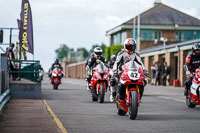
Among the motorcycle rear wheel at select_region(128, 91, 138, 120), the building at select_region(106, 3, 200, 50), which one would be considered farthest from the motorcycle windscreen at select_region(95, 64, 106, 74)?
the building at select_region(106, 3, 200, 50)

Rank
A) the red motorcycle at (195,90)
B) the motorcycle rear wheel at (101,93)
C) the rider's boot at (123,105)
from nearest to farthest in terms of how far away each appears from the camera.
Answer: the rider's boot at (123,105), the red motorcycle at (195,90), the motorcycle rear wheel at (101,93)

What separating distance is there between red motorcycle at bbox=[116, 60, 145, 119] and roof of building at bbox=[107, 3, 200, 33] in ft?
221

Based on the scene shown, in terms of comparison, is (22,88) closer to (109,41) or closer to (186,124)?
(186,124)

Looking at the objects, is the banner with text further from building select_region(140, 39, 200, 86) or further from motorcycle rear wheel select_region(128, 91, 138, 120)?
building select_region(140, 39, 200, 86)

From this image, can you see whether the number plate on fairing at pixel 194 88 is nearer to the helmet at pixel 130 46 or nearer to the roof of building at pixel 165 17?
the helmet at pixel 130 46

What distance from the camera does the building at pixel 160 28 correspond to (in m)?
77.8

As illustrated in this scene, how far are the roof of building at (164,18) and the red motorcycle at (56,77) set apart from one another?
51.1 m

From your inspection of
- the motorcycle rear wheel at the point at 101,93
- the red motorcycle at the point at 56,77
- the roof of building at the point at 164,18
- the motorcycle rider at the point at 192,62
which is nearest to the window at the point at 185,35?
the roof of building at the point at 164,18

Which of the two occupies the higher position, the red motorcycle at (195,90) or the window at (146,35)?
the window at (146,35)

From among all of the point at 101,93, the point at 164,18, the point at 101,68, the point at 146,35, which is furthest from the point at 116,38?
the point at 101,93

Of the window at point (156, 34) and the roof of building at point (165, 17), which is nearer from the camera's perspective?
the window at point (156, 34)

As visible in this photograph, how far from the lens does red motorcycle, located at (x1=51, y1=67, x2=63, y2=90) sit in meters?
27.0

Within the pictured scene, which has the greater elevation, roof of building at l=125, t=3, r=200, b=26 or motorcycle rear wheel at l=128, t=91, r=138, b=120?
roof of building at l=125, t=3, r=200, b=26

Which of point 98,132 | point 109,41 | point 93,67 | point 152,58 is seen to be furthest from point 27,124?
point 109,41
